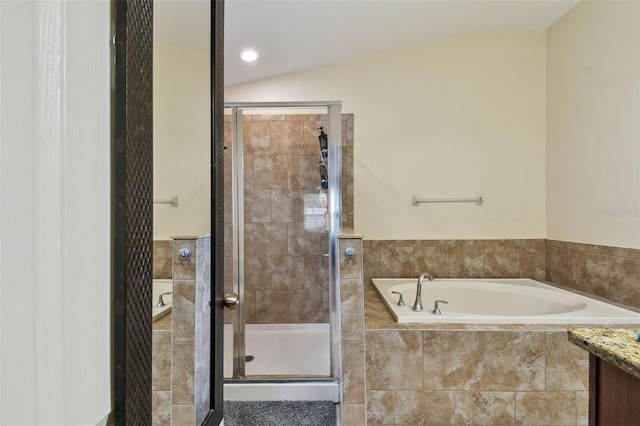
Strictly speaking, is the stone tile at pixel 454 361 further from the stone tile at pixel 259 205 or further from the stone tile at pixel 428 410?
the stone tile at pixel 259 205

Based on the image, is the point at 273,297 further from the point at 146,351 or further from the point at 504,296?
the point at 146,351

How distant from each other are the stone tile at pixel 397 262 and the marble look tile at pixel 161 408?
7.66 ft

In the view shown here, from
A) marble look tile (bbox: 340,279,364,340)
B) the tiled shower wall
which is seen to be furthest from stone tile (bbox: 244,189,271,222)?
marble look tile (bbox: 340,279,364,340)

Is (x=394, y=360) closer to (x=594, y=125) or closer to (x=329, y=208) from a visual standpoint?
(x=329, y=208)

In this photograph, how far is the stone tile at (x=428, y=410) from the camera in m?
1.62

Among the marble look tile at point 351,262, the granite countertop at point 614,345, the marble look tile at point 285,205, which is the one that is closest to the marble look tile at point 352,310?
the marble look tile at point 351,262

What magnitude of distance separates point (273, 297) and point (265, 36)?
2203 mm

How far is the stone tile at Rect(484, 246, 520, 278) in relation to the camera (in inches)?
106

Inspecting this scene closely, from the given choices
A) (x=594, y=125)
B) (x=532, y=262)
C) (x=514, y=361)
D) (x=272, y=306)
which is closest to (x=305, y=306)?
(x=272, y=306)

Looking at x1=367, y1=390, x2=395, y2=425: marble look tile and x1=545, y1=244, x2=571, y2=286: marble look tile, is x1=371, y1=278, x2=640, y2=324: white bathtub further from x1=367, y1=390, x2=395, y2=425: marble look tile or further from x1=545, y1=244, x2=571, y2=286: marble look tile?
x1=367, y1=390, x2=395, y2=425: marble look tile

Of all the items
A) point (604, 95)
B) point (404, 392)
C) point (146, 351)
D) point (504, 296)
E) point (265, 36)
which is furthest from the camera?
point (504, 296)

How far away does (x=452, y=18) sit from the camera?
2.41 metres

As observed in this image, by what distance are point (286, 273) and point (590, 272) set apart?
2390 mm
